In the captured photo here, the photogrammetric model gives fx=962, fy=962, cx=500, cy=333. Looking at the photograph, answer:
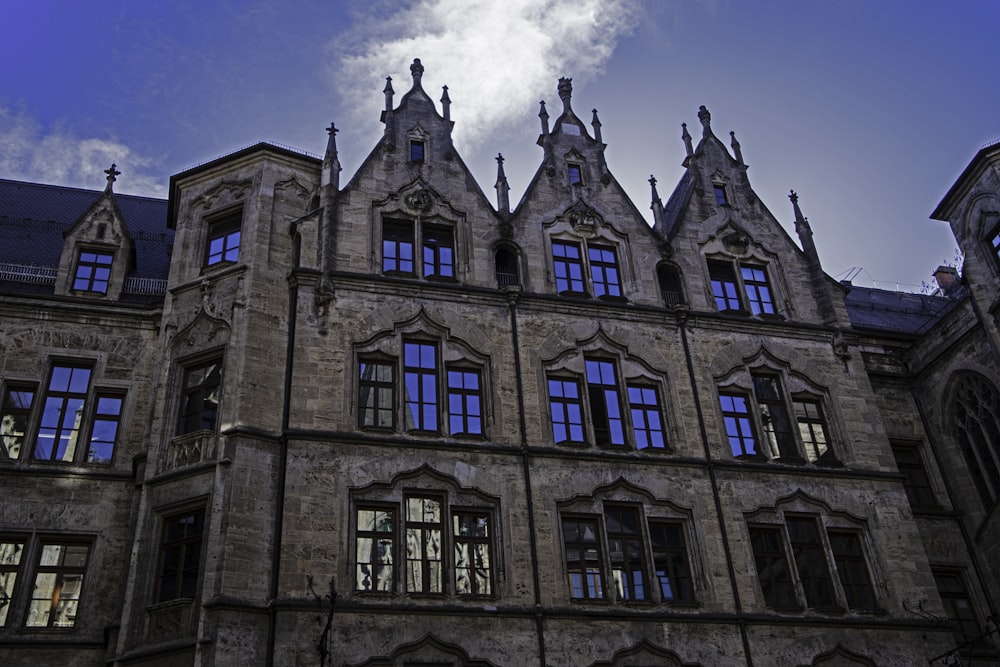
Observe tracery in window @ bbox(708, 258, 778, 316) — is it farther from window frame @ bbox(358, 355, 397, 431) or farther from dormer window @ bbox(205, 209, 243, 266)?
dormer window @ bbox(205, 209, 243, 266)

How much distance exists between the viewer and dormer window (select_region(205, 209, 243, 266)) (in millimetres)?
22859

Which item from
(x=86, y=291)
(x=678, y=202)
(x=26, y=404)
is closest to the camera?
(x=26, y=404)

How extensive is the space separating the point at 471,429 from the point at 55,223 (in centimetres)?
1374

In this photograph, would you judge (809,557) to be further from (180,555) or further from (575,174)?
(180,555)

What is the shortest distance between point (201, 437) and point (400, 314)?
528cm

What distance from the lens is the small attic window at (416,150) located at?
1003 inches

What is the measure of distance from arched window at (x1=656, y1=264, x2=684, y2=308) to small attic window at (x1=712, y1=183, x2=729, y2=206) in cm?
316

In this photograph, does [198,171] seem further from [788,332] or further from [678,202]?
[788,332]

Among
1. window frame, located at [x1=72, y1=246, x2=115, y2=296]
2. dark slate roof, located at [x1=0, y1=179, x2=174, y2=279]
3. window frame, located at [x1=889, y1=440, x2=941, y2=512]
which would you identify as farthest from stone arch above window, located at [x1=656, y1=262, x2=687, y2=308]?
window frame, located at [x1=72, y1=246, x2=115, y2=296]

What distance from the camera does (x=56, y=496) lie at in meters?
20.3

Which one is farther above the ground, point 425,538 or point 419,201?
point 419,201

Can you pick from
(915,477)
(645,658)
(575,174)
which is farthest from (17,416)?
(915,477)

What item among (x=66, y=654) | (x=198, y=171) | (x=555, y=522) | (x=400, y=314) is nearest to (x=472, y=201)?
(x=400, y=314)

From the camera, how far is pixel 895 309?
107 feet
